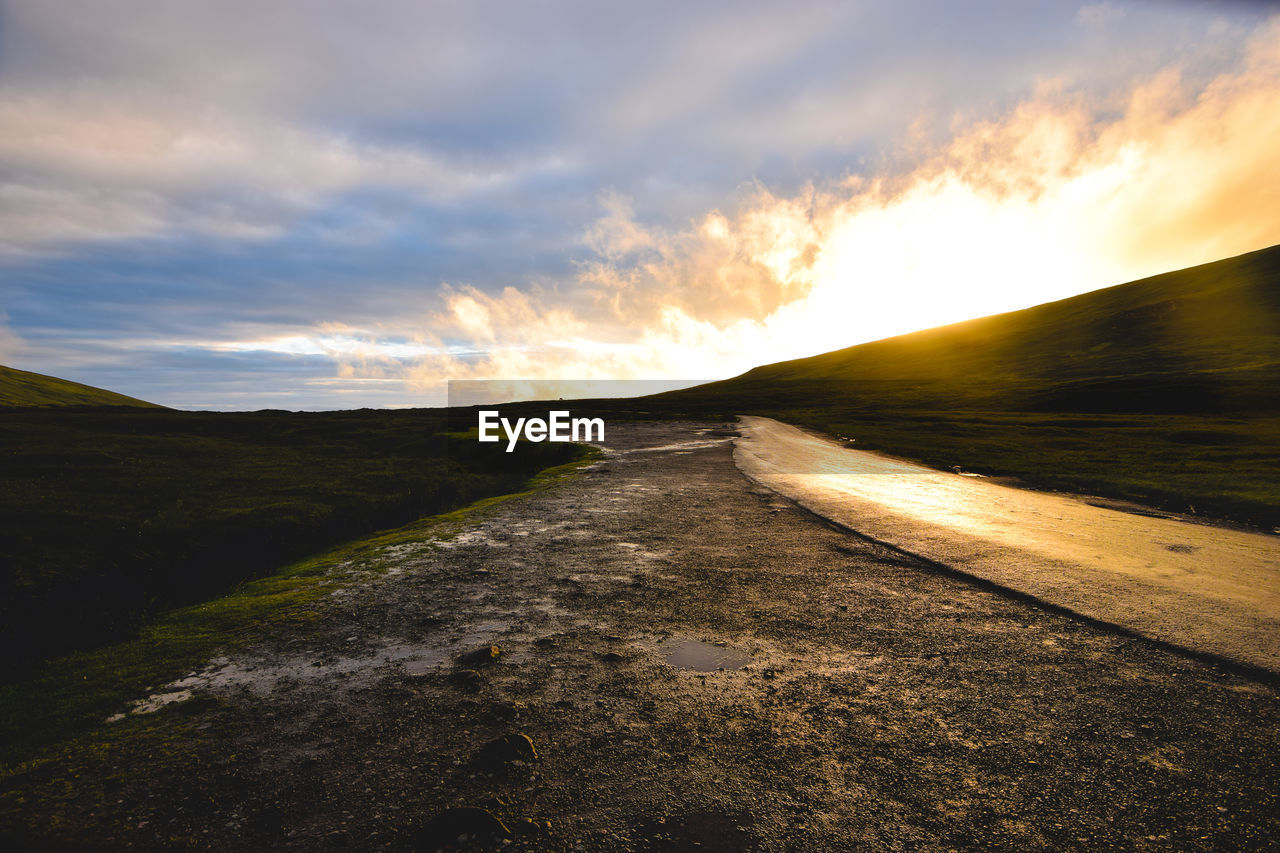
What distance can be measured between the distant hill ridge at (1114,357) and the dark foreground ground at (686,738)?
87.7m

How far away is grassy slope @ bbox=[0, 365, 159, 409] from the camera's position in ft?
431

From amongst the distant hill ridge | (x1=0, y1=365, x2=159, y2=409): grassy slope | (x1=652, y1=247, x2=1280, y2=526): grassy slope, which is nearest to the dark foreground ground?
(x1=652, y1=247, x2=1280, y2=526): grassy slope

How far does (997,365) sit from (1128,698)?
532 feet

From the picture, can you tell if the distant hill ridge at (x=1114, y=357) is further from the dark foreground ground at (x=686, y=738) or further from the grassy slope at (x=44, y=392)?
the grassy slope at (x=44, y=392)

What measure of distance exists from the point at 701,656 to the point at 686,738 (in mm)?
2081

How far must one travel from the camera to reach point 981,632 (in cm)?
900

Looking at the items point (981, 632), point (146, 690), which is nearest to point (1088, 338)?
point (981, 632)

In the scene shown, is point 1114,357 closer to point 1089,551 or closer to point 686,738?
point 1089,551

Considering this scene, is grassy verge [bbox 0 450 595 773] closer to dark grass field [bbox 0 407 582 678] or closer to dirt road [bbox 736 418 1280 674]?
dark grass field [bbox 0 407 582 678]

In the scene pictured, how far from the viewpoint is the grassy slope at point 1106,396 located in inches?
1107

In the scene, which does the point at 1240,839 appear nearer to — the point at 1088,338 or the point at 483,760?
the point at 483,760

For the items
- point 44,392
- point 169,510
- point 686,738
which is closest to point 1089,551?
point 686,738

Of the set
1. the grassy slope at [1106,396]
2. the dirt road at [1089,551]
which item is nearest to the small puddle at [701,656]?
the dirt road at [1089,551]

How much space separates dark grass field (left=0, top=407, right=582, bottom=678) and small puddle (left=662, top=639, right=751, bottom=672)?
30.0 feet
